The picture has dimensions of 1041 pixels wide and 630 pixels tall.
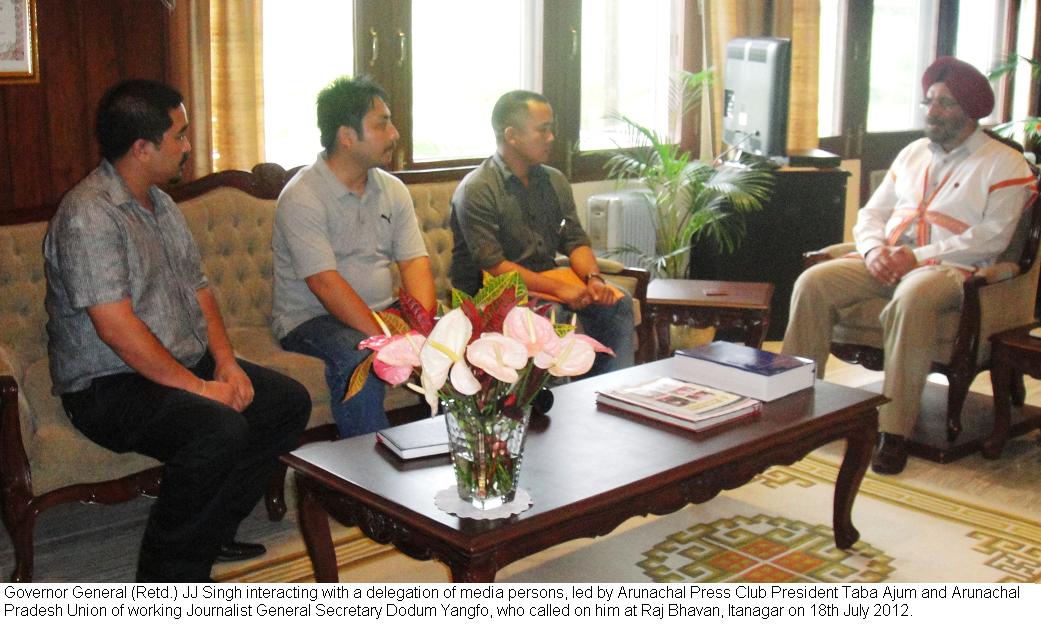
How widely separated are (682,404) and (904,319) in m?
1.38

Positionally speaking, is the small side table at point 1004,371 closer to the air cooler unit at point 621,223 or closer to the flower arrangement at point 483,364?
the air cooler unit at point 621,223

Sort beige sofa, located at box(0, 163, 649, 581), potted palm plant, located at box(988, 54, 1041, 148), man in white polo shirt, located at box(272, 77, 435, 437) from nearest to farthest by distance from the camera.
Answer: beige sofa, located at box(0, 163, 649, 581), man in white polo shirt, located at box(272, 77, 435, 437), potted palm plant, located at box(988, 54, 1041, 148)

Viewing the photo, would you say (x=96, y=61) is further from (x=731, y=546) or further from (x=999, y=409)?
(x=999, y=409)

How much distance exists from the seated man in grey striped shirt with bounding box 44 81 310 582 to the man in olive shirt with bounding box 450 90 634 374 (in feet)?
3.54

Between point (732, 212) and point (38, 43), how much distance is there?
3.15 meters

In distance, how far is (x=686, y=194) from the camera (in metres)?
5.51

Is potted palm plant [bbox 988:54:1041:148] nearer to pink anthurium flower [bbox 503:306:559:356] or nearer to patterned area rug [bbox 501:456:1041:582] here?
patterned area rug [bbox 501:456:1041:582]

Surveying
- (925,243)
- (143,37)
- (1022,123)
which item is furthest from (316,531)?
(1022,123)

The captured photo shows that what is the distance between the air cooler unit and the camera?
550 cm

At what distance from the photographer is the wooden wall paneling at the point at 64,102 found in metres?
3.72

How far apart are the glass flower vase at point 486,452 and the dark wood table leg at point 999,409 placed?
232cm

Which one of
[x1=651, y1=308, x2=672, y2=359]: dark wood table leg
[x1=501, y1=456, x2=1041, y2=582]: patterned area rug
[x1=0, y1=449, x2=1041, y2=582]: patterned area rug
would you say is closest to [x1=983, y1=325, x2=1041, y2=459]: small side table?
[x1=0, y1=449, x2=1041, y2=582]: patterned area rug
